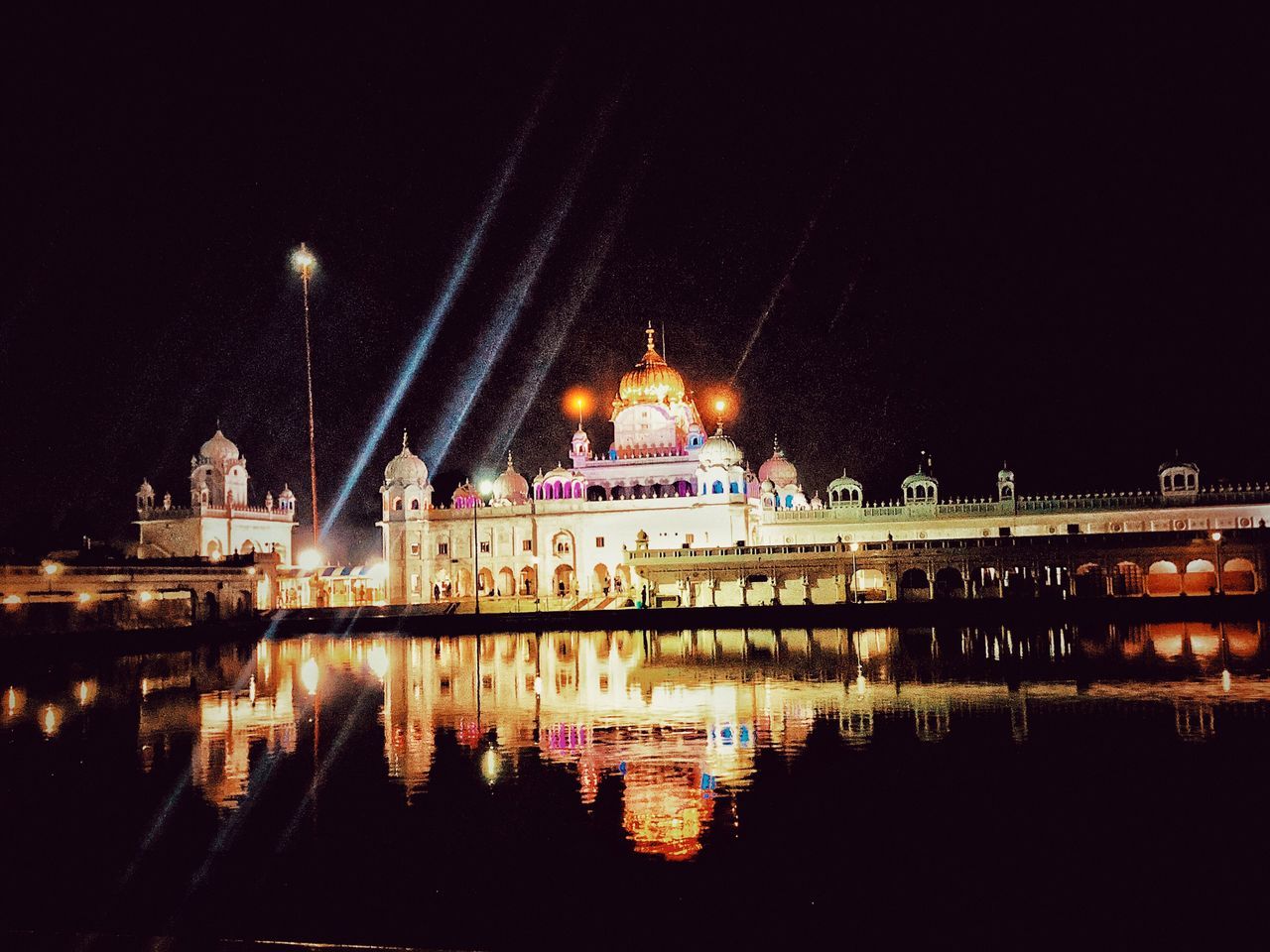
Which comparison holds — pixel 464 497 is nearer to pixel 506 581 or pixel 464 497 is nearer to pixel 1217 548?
pixel 506 581

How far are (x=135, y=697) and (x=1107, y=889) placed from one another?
2012 cm

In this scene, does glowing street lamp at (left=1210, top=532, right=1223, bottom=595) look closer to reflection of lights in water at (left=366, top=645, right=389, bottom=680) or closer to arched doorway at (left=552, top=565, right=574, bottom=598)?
arched doorway at (left=552, top=565, right=574, bottom=598)

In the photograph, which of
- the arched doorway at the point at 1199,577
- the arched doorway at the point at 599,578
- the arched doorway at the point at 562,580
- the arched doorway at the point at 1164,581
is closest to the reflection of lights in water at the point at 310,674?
the arched doorway at the point at 562,580

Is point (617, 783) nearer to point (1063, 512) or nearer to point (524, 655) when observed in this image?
point (524, 655)

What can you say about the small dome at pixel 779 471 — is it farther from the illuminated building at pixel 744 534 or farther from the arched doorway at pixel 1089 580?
the arched doorway at pixel 1089 580

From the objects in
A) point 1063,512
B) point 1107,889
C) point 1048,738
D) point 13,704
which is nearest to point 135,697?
point 13,704

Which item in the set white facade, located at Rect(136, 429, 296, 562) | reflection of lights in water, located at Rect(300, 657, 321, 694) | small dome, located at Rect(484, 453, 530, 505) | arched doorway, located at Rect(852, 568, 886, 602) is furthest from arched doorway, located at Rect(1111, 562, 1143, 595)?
white facade, located at Rect(136, 429, 296, 562)

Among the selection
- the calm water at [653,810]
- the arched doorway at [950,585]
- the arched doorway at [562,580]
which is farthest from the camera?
the arched doorway at [562,580]

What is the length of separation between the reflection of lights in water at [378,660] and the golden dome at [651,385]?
82.5 feet

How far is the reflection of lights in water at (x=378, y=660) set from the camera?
28372 mm

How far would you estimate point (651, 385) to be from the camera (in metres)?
59.7

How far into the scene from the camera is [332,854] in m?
11.4

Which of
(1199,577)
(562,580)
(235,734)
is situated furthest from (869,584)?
(235,734)

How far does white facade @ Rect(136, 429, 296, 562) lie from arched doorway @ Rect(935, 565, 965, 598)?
30.8 metres
